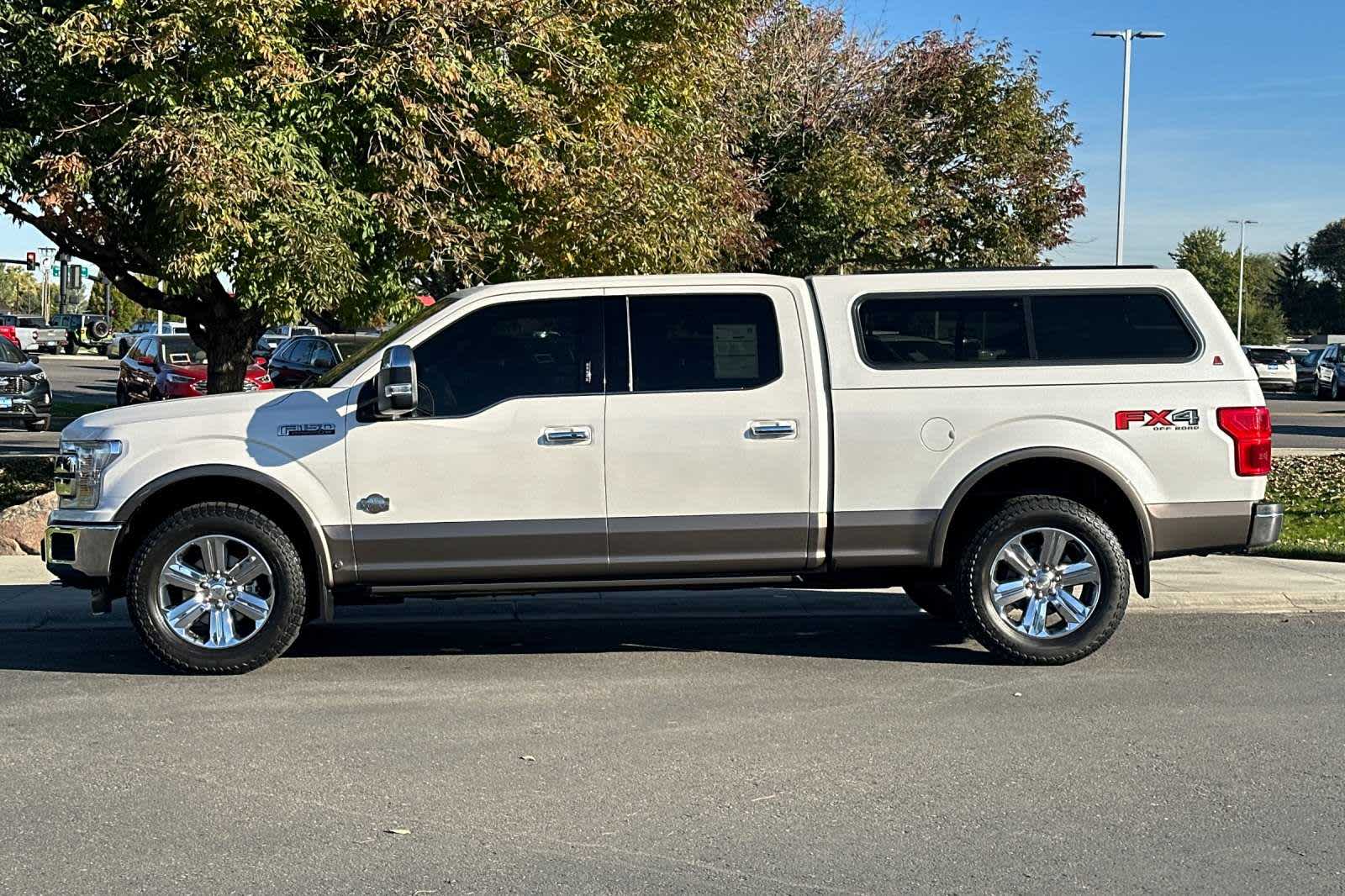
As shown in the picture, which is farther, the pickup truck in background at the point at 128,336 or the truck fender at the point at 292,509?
the pickup truck in background at the point at 128,336

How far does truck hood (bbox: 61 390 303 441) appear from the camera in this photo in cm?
741

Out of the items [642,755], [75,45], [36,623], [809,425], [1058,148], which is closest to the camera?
[642,755]

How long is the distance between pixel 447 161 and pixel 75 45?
285 cm

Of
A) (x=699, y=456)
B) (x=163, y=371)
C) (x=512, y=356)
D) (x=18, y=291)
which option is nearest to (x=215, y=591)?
(x=512, y=356)

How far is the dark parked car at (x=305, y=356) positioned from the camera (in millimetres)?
28234

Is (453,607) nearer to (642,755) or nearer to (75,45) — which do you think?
(642,755)

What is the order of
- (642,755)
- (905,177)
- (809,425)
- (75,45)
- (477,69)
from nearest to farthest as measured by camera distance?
(642,755) < (809,425) < (75,45) < (477,69) < (905,177)

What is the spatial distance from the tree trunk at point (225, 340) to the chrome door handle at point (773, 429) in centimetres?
817

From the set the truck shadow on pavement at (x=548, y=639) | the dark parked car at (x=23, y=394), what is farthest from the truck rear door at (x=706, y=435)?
the dark parked car at (x=23, y=394)

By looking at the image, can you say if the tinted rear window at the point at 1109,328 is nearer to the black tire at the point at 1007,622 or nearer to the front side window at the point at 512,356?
the black tire at the point at 1007,622

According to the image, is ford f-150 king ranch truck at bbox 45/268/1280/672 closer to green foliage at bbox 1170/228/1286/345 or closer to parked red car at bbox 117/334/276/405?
parked red car at bbox 117/334/276/405

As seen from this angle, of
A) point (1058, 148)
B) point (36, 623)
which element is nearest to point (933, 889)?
point (36, 623)

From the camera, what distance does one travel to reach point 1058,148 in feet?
95.2

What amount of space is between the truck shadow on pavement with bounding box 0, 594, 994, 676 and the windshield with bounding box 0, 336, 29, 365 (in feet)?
51.6
